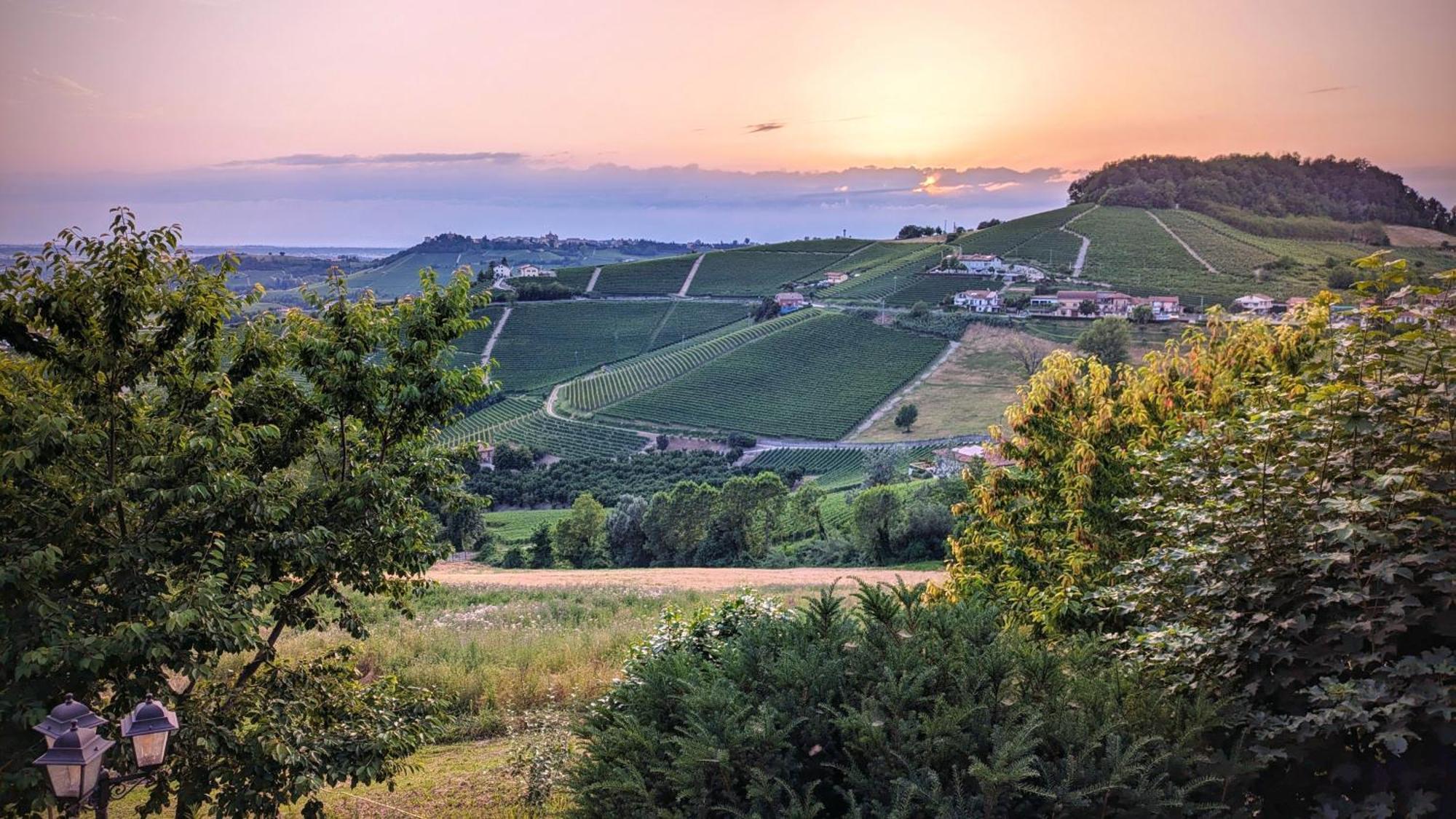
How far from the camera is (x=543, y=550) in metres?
43.9

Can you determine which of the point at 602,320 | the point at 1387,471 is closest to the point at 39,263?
the point at 1387,471

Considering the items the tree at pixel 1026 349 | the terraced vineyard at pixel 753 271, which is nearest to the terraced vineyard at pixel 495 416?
the terraced vineyard at pixel 753 271

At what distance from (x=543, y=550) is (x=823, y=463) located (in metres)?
24.7

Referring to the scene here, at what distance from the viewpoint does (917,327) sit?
82375 millimetres

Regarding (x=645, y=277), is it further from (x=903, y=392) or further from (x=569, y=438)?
(x=903, y=392)

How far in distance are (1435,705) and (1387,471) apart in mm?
1185

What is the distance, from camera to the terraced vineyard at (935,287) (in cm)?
9169

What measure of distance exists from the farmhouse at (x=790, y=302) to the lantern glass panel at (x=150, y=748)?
92.9 m

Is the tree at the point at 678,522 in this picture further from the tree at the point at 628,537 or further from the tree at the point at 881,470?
the tree at the point at 881,470

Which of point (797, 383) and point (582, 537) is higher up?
point (797, 383)

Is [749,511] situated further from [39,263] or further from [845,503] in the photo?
[39,263]

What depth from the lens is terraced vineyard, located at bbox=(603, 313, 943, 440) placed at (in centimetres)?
6981

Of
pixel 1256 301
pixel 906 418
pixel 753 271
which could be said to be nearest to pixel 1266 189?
pixel 1256 301

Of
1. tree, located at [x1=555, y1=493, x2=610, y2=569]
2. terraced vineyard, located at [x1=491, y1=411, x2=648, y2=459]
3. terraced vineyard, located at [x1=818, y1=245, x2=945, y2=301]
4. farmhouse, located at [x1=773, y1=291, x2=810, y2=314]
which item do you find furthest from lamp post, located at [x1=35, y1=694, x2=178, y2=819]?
terraced vineyard, located at [x1=818, y1=245, x2=945, y2=301]
